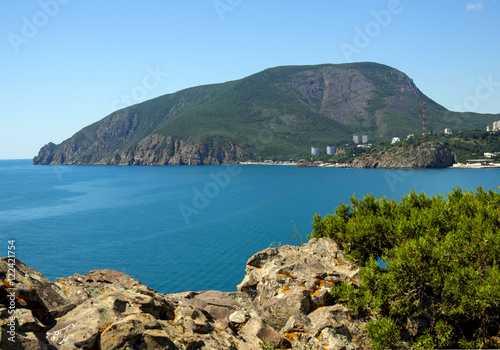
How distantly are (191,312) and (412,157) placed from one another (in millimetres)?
195557

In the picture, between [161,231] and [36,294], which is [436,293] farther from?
[161,231]

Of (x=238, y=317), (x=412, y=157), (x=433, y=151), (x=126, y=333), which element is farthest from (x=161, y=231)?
(x=433, y=151)

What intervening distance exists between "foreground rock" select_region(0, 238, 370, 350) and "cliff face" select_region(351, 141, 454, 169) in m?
186

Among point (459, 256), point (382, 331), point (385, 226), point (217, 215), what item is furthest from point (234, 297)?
point (217, 215)

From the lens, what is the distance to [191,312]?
8.34 metres

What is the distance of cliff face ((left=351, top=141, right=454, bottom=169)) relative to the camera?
175250 mm

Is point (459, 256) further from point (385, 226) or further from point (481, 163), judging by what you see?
point (481, 163)

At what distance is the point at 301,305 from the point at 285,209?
57378 mm

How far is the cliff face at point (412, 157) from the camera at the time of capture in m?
175

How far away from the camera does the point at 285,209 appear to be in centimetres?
6744

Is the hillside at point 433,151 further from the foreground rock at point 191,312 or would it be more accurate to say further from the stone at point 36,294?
the stone at point 36,294

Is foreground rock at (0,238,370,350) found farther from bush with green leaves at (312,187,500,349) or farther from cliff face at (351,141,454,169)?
cliff face at (351,141,454,169)

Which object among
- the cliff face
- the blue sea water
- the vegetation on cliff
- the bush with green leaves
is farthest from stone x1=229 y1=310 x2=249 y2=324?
the vegetation on cliff

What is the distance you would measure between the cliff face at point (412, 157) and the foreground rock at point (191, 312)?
18622 centimetres
